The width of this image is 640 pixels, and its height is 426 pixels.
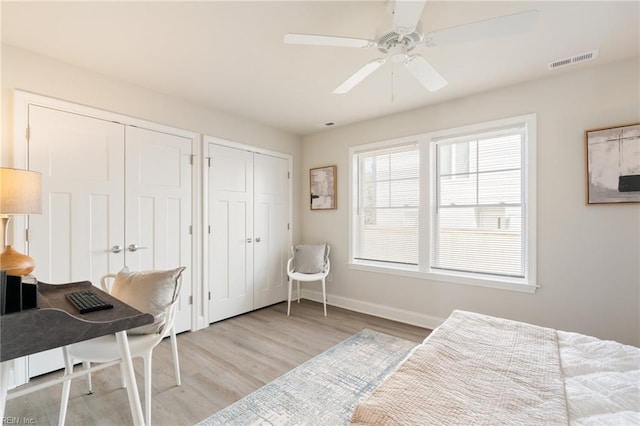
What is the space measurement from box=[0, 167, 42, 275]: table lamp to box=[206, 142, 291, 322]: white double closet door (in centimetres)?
174

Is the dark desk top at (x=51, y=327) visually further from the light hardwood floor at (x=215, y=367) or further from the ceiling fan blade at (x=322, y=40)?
the ceiling fan blade at (x=322, y=40)

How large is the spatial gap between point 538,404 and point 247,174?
3.50 meters

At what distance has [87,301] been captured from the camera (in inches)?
58.6

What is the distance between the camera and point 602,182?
93.5 inches

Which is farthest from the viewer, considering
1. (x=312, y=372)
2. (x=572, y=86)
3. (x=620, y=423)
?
(x=572, y=86)

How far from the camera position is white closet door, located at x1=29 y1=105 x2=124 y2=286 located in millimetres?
2283

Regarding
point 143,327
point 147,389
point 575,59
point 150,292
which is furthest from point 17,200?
point 575,59

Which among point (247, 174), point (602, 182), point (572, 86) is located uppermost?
point (572, 86)

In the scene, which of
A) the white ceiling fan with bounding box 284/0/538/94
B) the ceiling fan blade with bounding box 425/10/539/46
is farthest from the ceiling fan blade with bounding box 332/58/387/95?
the ceiling fan blade with bounding box 425/10/539/46

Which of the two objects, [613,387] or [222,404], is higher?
[613,387]

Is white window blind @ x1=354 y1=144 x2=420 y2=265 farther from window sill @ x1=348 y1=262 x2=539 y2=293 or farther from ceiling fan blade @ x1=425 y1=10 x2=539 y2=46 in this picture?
ceiling fan blade @ x1=425 y1=10 x2=539 y2=46

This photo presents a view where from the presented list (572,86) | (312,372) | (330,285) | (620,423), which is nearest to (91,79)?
(312,372)

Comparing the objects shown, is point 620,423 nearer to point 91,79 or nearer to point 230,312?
point 230,312

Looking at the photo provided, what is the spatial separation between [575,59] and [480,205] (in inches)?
55.9
